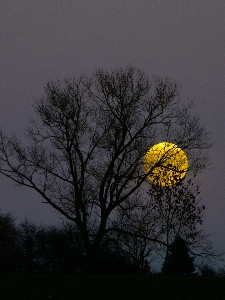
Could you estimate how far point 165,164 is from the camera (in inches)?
1304

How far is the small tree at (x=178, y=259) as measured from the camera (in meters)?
31.5

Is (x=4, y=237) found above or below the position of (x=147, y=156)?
above

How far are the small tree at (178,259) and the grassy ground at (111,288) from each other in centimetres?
596

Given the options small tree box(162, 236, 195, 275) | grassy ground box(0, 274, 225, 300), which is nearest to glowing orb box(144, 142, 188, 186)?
small tree box(162, 236, 195, 275)

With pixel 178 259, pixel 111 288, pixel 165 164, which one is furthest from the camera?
pixel 178 259

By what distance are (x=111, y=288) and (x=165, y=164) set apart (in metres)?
11.6

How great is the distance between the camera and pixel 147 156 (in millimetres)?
33375

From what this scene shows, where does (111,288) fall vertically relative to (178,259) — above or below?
below

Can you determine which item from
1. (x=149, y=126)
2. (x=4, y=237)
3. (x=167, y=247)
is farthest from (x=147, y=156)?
(x=4, y=237)

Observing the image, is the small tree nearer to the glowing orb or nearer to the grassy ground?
the glowing orb

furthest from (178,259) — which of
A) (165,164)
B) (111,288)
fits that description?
(111,288)

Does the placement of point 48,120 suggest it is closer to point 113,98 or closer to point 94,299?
point 113,98

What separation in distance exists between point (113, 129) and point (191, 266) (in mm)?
10064

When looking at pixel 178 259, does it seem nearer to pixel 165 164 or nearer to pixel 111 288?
pixel 165 164
